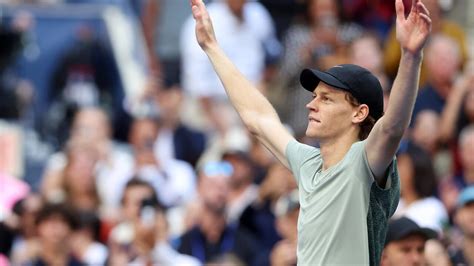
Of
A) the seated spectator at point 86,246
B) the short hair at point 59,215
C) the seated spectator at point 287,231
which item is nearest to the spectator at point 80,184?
the seated spectator at point 86,246

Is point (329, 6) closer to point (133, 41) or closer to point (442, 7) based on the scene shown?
point (442, 7)

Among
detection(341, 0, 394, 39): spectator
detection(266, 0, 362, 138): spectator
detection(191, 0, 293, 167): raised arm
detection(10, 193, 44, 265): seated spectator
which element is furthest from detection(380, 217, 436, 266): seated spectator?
detection(341, 0, 394, 39): spectator

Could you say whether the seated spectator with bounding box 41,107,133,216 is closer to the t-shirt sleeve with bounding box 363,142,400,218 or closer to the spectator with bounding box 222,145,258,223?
the spectator with bounding box 222,145,258,223

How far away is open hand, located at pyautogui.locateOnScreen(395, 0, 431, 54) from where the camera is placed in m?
4.89

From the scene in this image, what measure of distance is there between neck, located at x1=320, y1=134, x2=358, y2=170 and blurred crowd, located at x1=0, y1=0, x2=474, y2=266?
5.04 ft

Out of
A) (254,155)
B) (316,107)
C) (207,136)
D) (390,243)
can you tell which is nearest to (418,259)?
(390,243)

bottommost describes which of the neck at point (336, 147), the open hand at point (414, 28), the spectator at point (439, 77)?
the spectator at point (439, 77)

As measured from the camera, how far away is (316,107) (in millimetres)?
5324

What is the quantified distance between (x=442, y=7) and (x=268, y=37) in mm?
1821

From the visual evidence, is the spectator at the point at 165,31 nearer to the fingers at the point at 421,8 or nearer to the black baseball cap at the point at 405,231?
the black baseball cap at the point at 405,231

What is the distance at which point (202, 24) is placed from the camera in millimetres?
6082

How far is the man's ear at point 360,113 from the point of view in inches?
207

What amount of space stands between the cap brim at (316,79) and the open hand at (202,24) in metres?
0.79

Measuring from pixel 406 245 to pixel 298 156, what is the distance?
1.30 meters
